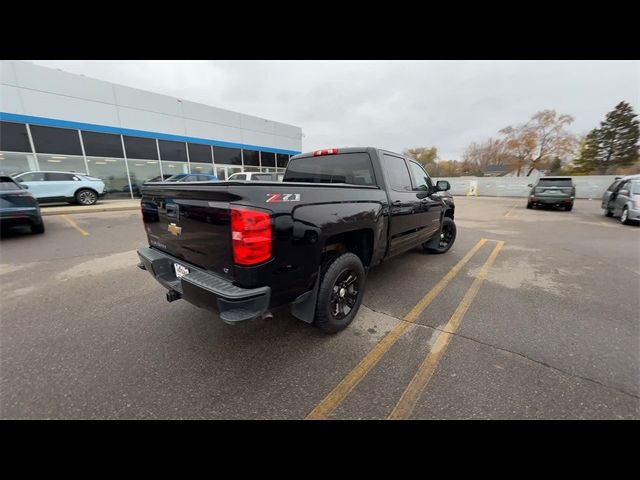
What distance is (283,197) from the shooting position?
2059 mm

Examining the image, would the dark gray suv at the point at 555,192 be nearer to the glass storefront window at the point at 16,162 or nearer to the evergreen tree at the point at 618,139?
the glass storefront window at the point at 16,162

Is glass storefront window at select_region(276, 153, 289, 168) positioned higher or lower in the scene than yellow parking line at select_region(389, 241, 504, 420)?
higher

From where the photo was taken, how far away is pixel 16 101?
12.2 m

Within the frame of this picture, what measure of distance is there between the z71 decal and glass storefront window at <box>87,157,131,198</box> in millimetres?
17889

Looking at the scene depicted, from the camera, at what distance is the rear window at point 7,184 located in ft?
20.3

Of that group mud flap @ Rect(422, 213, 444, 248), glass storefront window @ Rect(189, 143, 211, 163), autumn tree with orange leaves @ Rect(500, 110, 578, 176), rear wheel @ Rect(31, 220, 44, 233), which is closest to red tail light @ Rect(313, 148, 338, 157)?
mud flap @ Rect(422, 213, 444, 248)

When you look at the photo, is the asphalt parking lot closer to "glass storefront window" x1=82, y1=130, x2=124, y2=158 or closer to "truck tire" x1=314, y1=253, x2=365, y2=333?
"truck tire" x1=314, y1=253, x2=365, y2=333

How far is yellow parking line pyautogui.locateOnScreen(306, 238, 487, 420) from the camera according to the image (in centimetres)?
187

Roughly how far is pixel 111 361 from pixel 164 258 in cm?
102

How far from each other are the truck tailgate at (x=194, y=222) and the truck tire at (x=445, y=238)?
4708 mm

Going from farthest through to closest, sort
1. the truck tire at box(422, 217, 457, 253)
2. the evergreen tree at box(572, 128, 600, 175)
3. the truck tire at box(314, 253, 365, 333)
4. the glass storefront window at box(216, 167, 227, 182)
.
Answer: the evergreen tree at box(572, 128, 600, 175)
the glass storefront window at box(216, 167, 227, 182)
the truck tire at box(422, 217, 457, 253)
the truck tire at box(314, 253, 365, 333)

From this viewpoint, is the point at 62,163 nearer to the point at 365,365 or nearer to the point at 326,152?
the point at 326,152

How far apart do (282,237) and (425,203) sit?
3117 mm
